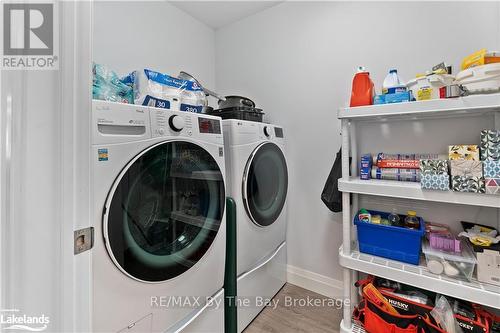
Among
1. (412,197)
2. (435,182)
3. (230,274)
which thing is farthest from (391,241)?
(230,274)

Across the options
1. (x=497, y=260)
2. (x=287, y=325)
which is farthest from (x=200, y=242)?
(x=497, y=260)

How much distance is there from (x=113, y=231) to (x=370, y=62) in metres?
1.71

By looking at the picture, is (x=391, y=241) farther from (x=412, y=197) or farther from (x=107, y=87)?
(x=107, y=87)

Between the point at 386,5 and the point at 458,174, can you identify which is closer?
the point at 458,174

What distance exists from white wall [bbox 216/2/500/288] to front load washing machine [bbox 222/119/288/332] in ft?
0.62

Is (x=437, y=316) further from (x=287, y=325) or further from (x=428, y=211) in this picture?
(x=287, y=325)

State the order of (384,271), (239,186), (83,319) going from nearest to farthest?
(83,319)
(384,271)
(239,186)

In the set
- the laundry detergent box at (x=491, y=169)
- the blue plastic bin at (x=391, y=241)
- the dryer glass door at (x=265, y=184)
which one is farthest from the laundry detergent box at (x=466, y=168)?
the dryer glass door at (x=265, y=184)

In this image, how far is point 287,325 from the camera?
56.9 inches

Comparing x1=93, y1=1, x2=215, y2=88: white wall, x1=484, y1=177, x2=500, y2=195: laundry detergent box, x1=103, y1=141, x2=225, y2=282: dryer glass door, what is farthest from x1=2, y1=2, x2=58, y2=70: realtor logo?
x1=484, y1=177, x2=500, y2=195: laundry detergent box

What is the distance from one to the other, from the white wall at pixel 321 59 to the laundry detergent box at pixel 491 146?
1.79ft

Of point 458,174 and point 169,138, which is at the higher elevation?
point 169,138

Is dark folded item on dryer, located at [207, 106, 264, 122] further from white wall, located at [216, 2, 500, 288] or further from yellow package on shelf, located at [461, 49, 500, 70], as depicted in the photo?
yellow package on shelf, located at [461, 49, 500, 70]

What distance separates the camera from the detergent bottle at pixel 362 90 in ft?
4.18
